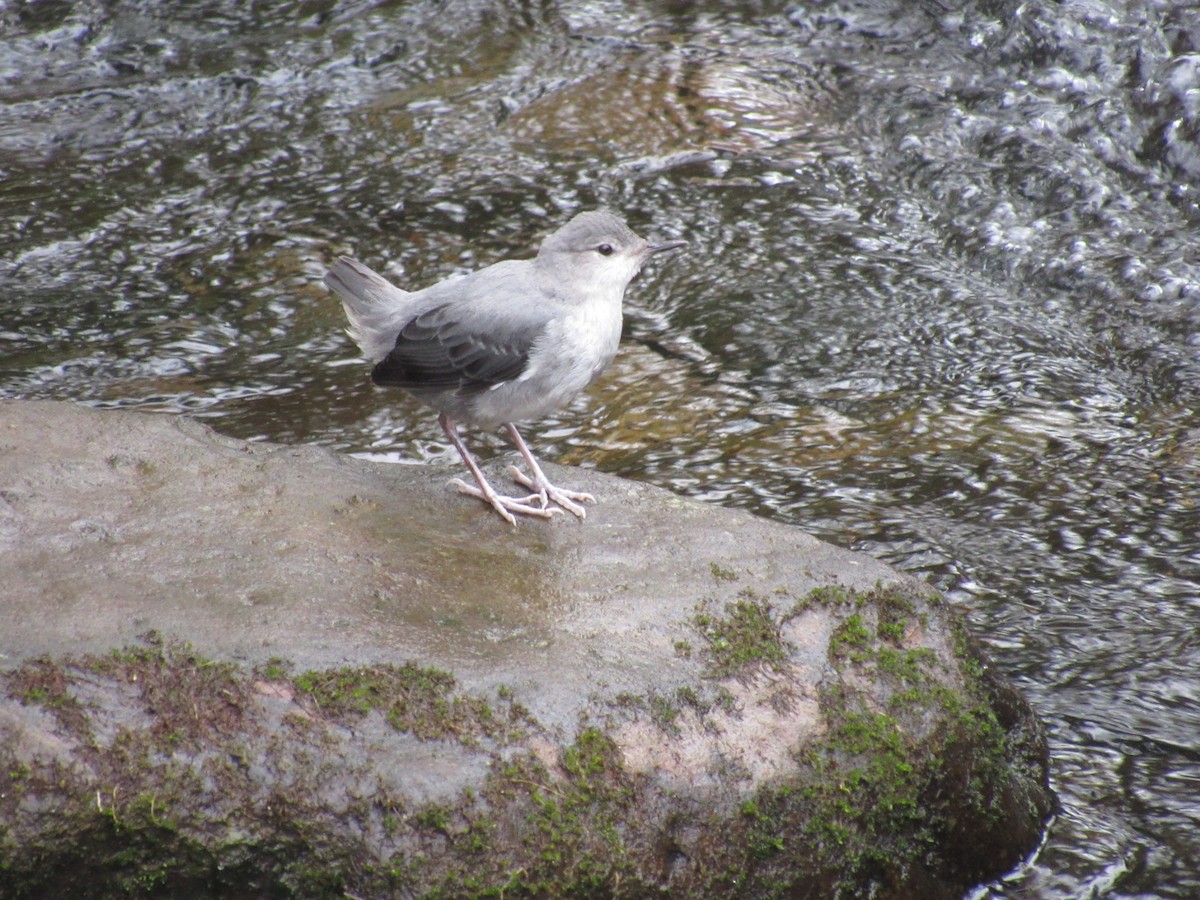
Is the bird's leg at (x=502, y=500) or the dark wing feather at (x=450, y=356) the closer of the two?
the bird's leg at (x=502, y=500)

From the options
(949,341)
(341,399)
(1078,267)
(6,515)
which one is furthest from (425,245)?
(6,515)

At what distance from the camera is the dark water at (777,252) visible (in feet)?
14.6

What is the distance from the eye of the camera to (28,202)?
23.8 feet

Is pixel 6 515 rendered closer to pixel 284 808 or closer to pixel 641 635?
pixel 284 808

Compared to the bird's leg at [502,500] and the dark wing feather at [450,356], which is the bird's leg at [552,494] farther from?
the dark wing feather at [450,356]

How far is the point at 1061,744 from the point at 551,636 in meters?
1.62

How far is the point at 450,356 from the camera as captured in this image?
4.15 m

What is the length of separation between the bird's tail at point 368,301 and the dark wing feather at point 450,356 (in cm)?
15

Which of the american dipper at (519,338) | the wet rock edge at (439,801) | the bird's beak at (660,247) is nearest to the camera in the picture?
the wet rock edge at (439,801)

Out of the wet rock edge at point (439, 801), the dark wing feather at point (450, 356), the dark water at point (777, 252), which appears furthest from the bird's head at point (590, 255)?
the wet rock edge at point (439, 801)

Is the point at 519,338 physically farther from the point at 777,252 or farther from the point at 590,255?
the point at 777,252

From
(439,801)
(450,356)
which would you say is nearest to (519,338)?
(450,356)

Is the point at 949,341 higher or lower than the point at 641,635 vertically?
lower

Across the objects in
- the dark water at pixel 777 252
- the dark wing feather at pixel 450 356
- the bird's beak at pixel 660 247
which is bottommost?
the dark water at pixel 777 252
